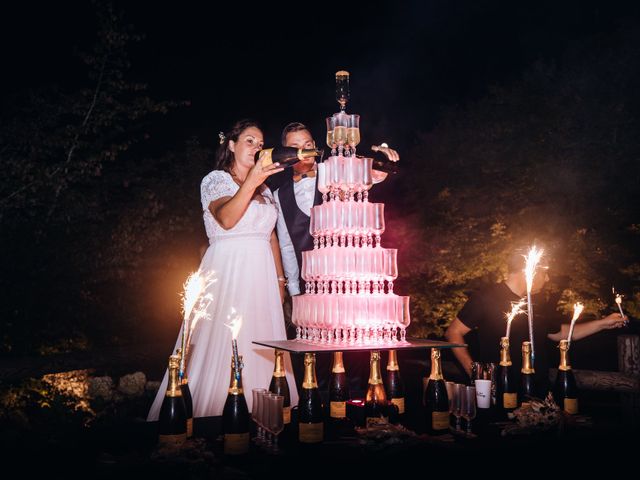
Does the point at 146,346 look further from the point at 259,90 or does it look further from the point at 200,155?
the point at 259,90

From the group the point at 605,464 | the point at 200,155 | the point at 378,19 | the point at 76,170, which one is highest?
the point at 378,19

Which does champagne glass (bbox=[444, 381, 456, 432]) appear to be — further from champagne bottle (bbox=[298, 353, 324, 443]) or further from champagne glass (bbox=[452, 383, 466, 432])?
champagne bottle (bbox=[298, 353, 324, 443])

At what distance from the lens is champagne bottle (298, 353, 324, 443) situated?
2.55 m

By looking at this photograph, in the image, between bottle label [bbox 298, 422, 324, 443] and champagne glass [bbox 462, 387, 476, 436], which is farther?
champagne glass [bbox 462, 387, 476, 436]

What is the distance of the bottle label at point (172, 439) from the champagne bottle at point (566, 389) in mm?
2057

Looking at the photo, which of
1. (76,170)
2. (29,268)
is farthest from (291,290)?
(76,170)

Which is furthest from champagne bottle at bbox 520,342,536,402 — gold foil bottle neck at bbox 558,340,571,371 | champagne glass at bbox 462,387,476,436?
champagne glass at bbox 462,387,476,436

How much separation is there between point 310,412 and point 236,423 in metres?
0.34

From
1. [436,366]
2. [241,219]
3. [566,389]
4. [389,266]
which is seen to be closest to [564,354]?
[566,389]

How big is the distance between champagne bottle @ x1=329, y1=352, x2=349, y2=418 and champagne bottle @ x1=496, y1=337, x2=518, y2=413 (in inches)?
35.0

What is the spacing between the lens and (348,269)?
131 inches

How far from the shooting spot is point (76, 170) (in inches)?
340

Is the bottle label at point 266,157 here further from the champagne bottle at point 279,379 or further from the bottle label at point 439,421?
the bottle label at point 439,421

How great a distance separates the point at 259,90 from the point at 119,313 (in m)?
5.09
